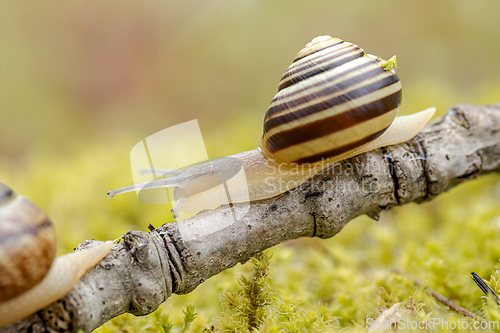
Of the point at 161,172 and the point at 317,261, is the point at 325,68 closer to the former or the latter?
the point at 161,172

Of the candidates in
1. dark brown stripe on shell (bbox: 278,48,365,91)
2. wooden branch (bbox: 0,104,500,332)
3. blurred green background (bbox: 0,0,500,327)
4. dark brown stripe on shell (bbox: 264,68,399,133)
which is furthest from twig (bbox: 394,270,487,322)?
blurred green background (bbox: 0,0,500,327)

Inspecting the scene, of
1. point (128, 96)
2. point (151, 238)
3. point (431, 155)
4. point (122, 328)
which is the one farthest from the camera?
point (128, 96)

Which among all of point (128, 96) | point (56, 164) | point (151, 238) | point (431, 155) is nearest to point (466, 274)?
point (431, 155)

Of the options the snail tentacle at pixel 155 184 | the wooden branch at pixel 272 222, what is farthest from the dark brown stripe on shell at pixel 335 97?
the snail tentacle at pixel 155 184

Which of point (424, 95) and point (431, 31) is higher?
point (431, 31)

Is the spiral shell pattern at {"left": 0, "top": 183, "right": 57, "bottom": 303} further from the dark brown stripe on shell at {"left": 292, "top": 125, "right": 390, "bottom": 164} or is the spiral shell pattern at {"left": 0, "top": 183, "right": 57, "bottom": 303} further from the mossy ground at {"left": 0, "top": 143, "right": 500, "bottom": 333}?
the dark brown stripe on shell at {"left": 292, "top": 125, "right": 390, "bottom": 164}

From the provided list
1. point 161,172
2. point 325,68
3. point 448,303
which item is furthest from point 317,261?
point 325,68

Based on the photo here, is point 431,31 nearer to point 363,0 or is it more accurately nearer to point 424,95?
point 363,0
